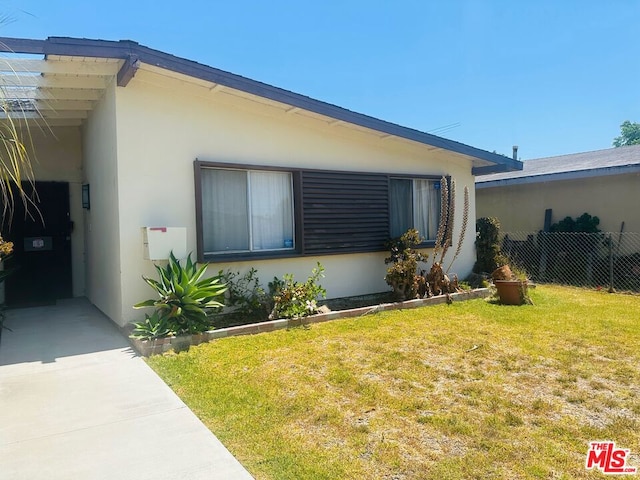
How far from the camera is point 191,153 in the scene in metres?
6.29

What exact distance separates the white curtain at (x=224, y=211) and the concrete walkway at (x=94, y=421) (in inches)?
79.0

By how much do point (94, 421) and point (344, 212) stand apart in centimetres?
527

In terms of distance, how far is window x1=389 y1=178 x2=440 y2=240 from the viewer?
848 cm

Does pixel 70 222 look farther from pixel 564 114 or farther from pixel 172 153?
pixel 564 114

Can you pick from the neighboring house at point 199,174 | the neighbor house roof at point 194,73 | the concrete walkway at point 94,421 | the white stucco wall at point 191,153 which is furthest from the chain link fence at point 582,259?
the concrete walkway at point 94,421

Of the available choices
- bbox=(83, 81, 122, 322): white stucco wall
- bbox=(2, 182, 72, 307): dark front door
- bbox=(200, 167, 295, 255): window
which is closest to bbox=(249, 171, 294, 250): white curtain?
bbox=(200, 167, 295, 255): window

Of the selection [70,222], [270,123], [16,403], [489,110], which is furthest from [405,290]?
[489,110]

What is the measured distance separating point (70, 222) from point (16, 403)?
5293 millimetres

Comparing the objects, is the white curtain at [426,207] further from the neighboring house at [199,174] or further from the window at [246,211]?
the window at [246,211]

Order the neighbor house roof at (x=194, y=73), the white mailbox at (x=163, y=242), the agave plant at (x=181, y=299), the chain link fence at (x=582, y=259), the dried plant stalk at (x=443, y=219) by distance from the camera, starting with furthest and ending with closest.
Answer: the chain link fence at (x=582, y=259) < the dried plant stalk at (x=443, y=219) < the white mailbox at (x=163, y=242) < the agave plant at (x=181, y=299) < the neighbor house roof at (x=194, y=73)

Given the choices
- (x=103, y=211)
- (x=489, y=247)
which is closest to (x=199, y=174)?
(x=103, y=211)

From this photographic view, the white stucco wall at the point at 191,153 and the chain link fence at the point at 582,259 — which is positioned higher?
the white stucco wall at the point at 191,153

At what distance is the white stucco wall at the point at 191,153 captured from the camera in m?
5.82

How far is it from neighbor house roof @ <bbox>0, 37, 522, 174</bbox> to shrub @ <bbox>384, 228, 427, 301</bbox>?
1.90 metres
